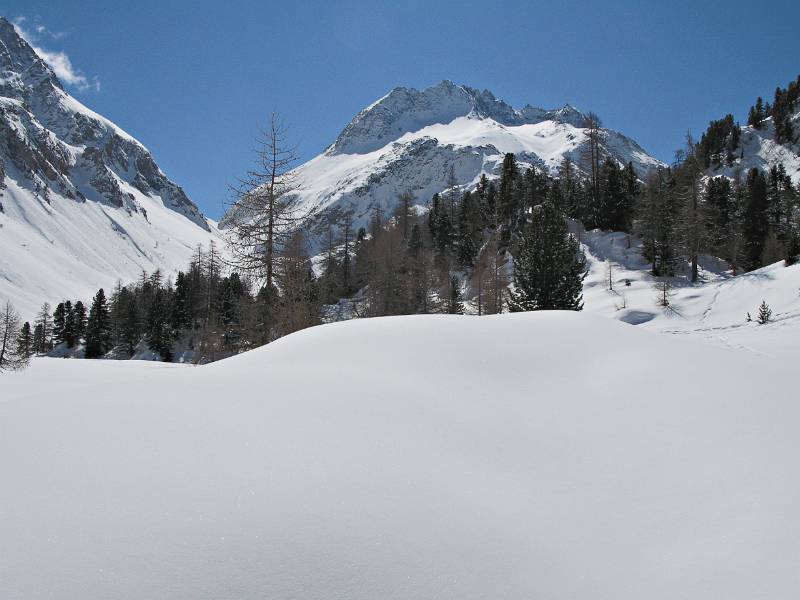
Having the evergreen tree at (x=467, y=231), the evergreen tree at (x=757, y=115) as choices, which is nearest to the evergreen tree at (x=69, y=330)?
→ the evergreen tree at (x=467, y=231)

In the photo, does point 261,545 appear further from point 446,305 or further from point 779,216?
point 779,216

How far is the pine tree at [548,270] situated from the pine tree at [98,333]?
54.5 metres

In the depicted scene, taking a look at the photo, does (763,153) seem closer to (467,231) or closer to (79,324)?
(467,231)

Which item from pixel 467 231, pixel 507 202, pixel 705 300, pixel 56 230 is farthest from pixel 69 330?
pixel 56 230

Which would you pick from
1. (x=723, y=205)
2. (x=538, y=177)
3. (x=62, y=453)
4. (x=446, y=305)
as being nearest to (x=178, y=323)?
(x=446, y=305)

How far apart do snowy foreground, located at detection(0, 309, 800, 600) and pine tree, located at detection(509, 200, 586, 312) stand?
14468mm


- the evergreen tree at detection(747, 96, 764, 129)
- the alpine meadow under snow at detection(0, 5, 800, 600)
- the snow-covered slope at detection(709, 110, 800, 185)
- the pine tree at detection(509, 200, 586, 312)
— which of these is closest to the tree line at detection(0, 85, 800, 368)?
the pine tree at detection(509, 200, 586, 312)

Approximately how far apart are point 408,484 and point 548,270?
17241 mm

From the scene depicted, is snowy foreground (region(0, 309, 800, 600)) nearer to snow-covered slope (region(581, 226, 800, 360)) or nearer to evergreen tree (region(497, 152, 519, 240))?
snow-covered slope (region(581, 226, 800, 360))

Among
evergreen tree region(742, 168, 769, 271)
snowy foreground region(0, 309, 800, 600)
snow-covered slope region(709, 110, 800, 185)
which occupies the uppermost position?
snow-covered slope region(709, 110, 800, 185)

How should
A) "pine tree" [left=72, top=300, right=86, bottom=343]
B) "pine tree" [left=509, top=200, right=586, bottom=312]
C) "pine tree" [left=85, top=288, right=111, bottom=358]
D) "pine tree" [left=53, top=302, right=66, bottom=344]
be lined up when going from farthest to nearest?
"pine tree" [left=53, top=302, right=66, bottom=344] → "pine tree" [left=72, top=300, right=86, bottom=343] → "pine tree" [left=85, top=288, right=111, bottom=358] → "pine tree" [left=509, top=200, right=586, bottom=312]

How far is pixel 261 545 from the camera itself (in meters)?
2.07

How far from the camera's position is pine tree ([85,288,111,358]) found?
55.2 metres

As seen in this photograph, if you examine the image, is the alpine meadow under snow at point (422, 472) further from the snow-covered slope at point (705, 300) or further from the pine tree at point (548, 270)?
→ the pine tree at point (548, 270)
